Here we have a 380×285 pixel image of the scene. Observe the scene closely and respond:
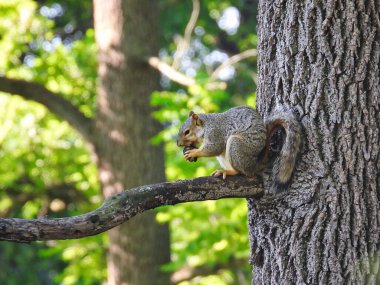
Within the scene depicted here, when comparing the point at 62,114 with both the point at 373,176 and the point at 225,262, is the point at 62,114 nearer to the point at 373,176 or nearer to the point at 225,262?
the point at 225,262

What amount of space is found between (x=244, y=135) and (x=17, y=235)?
118 centimetres

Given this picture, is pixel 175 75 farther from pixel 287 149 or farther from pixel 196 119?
pixel 287 149

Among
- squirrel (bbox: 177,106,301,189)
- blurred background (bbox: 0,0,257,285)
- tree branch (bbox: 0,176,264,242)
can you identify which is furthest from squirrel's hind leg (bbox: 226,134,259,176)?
blurred background (bbox: 0,0,257,285)

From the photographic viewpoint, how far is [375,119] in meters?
2.63

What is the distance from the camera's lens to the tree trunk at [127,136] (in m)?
6.16

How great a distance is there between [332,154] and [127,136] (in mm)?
3772

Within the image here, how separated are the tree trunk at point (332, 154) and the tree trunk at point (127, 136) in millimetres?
3551

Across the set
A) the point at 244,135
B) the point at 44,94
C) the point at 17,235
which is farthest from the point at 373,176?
the point at 44,94

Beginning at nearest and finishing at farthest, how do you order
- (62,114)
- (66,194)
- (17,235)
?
1. (17,235)
2. (62,114)
3. (66,194)

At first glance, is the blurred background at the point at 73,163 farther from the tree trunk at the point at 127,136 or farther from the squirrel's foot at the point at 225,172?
the squirrel's foot at the point at 225,172

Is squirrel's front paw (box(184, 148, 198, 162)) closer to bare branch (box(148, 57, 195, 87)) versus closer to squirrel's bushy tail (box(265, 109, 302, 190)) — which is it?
squirrel's bushy tail (box(265, 109, 302, 190))

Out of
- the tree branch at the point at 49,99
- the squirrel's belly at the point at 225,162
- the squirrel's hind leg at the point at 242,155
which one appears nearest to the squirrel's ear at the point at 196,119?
the squirrel's belly at the point at 225,162

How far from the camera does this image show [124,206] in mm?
2402

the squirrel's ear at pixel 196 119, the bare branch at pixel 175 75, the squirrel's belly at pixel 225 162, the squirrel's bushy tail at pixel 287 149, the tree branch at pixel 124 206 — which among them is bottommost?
the tree branch at pixel 124 206
